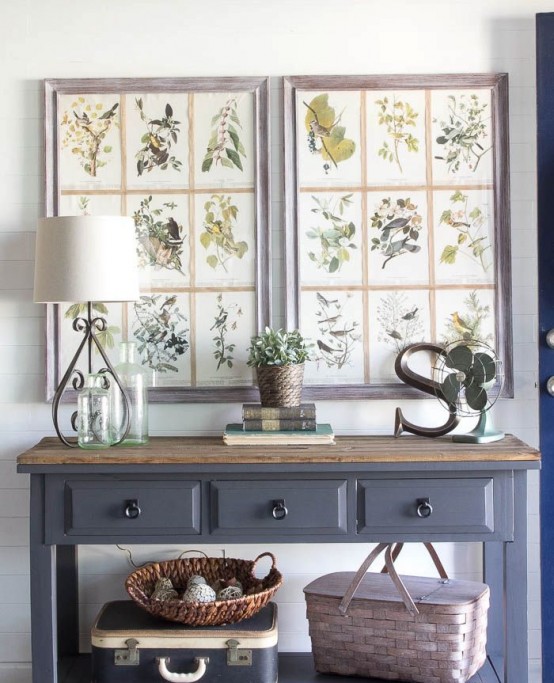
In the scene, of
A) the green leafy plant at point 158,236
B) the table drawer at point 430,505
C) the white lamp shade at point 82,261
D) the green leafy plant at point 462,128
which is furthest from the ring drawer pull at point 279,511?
the green leafy plant at point 462,128

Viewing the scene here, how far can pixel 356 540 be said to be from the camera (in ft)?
7.91

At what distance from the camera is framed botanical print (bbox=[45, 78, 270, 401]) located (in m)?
2.83

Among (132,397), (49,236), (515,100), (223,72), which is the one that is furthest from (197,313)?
(515,100)

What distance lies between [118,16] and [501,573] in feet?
7.65

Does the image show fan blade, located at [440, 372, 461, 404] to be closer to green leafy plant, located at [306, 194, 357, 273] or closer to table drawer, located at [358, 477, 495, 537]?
table drawer, located at [358, 477, 495, 537]

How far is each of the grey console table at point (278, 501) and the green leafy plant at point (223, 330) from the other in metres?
0.49

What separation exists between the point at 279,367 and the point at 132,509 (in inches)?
24.9

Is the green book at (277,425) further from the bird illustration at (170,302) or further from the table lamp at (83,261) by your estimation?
the bird illustration at (170,302)

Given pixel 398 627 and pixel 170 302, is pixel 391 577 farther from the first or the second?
pixel 170 302

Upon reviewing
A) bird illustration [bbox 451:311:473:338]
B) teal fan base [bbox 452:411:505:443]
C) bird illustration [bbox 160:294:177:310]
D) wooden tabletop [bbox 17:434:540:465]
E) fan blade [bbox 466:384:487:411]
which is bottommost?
wooden tabletop [bbox 17:434:540:465]

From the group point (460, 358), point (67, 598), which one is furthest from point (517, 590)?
point (67, 598)

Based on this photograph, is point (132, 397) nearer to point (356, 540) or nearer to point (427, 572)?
point (356, 540)

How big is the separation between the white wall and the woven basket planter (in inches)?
9.7

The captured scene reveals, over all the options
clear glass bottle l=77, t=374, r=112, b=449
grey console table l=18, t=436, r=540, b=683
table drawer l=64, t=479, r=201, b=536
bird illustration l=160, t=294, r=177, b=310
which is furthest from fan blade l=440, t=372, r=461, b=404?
clear glass bottle l=77, t=374, r=112, b=449
